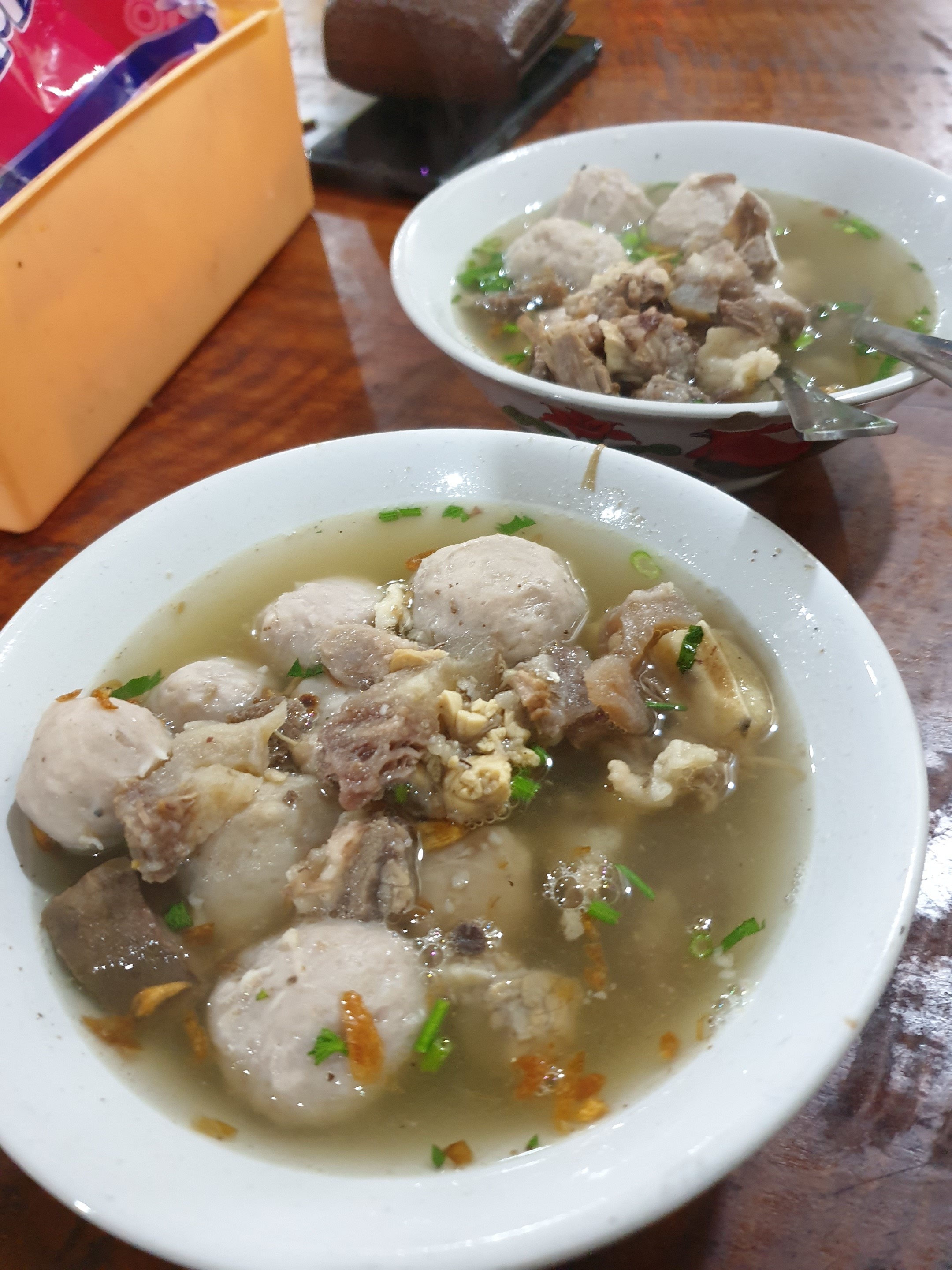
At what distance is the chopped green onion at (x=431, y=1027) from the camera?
1162 millimetres

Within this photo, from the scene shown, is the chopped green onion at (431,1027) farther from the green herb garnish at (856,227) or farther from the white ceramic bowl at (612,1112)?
the green herb garnish at (856,227)

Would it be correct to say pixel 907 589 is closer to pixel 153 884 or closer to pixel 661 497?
pixel 661 497

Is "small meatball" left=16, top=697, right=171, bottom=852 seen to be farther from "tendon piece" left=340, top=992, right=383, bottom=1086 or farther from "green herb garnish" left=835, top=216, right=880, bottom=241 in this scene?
"green herb garnish" left=835, top=216, right=880, bottom=241

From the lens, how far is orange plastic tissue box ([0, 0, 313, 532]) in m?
2.08

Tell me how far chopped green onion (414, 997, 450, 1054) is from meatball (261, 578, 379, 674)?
629 millimetres

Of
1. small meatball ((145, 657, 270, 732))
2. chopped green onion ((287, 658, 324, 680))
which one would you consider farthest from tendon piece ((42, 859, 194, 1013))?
chopped green onion ((287, 658, 324, 680))

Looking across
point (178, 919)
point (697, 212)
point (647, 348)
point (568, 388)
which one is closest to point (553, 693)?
point (178, 919)

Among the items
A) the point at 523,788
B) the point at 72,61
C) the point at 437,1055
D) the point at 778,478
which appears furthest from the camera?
the point at 72,61

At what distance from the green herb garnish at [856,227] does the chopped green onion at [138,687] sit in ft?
7.52

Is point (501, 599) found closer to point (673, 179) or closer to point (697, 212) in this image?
point (697, 212)

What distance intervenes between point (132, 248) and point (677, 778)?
2046 mm

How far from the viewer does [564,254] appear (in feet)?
8.04

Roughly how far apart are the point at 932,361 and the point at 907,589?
456 millimetres

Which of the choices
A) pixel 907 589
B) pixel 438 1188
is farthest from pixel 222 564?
pixel 907 589
